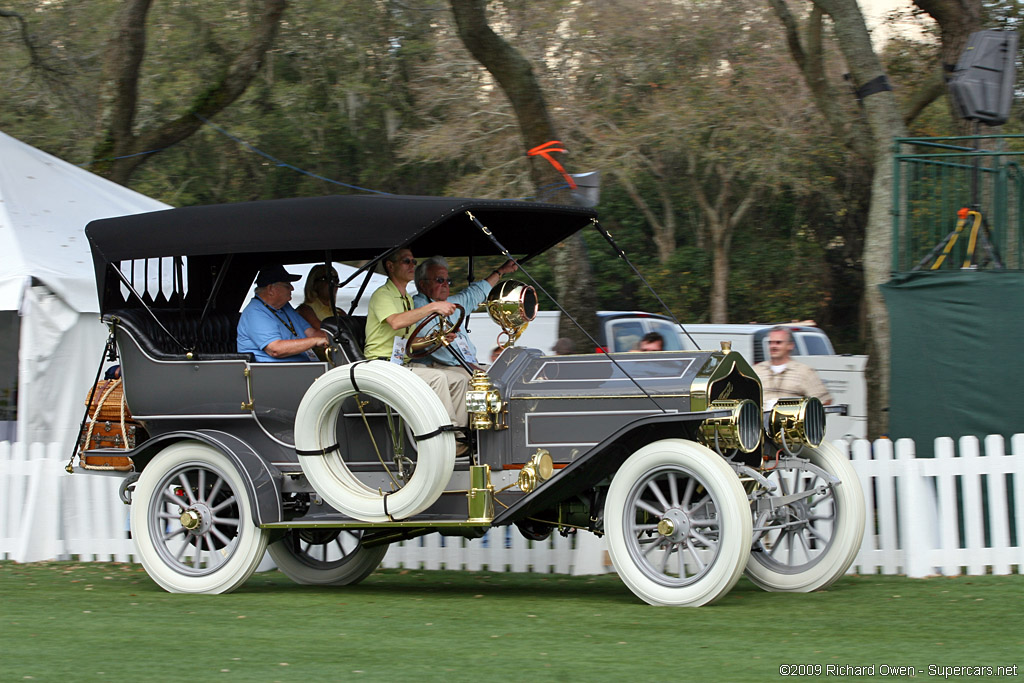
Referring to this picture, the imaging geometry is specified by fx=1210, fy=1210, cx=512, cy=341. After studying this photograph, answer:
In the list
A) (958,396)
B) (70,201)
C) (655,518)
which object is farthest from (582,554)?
(70,201)

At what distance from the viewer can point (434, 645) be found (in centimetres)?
544

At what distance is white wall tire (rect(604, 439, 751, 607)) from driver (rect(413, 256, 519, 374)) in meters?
1.35

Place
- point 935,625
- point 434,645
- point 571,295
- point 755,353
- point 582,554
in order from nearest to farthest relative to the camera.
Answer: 1. point 434,645
2. point 935,625
3. point 582,554
4. point 571,295
5. point 755,353

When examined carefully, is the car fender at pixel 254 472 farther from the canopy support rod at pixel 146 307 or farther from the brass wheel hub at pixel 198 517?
the canopy support rod at pixel 146 307

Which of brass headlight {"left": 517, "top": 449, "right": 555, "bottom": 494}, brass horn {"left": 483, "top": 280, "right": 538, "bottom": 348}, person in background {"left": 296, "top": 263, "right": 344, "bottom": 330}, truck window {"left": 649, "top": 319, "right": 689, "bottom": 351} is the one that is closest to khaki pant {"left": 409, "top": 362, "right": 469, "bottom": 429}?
brass horn {"left": 483, "top": 280, "right": 538, "bottom": 348}

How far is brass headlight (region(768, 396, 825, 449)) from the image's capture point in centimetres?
689

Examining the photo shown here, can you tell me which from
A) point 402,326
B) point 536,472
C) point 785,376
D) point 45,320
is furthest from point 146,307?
point 785,376

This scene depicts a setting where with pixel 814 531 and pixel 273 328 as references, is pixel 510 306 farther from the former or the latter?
pixel 814 531

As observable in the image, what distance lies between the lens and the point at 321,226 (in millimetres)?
6949

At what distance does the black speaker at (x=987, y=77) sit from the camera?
9375 millimetres

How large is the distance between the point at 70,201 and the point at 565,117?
1303cm

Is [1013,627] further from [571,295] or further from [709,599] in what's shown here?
[571,295]

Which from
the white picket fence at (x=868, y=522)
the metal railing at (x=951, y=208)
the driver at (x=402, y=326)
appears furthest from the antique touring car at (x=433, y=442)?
the metal railing at (x=951, y=208)

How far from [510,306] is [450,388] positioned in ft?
1.94
